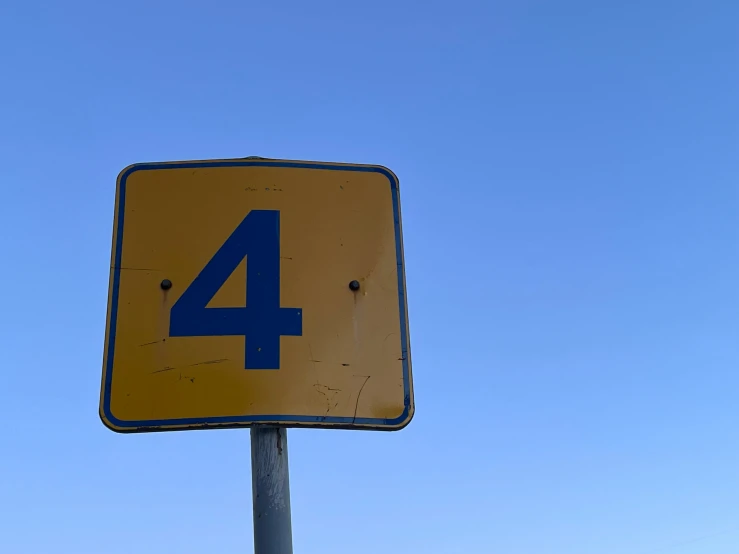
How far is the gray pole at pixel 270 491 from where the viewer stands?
1522mm

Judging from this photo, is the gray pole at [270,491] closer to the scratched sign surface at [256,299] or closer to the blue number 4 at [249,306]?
the scratched sign surface at [256,299]

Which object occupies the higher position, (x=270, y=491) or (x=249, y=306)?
(x=249, y=306)

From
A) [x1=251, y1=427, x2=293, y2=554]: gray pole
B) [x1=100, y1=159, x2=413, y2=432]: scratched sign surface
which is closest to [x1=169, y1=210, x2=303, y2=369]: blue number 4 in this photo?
[x1=100, y1=159, x2=413, y2=432]: scratched sign surface

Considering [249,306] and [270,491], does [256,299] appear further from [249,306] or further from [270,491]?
[270,491]

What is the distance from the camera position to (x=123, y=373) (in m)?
1.68

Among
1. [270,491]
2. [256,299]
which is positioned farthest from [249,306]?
[270,491]

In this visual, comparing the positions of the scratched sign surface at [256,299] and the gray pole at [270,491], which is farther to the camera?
the scratched sign surface at [256,299]

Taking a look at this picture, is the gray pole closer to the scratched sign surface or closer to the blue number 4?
the scratched sign surface

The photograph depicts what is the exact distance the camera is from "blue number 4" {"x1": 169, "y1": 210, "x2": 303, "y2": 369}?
5.67ft

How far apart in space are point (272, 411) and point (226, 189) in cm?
70

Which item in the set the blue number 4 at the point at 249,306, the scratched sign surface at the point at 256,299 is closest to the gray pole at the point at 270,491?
the scratched sign surface at the point at 256,299

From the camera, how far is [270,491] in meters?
1.58

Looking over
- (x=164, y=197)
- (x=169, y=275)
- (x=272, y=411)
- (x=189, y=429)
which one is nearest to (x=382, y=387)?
(x=272, y=411)

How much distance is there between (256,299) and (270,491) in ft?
1.61
